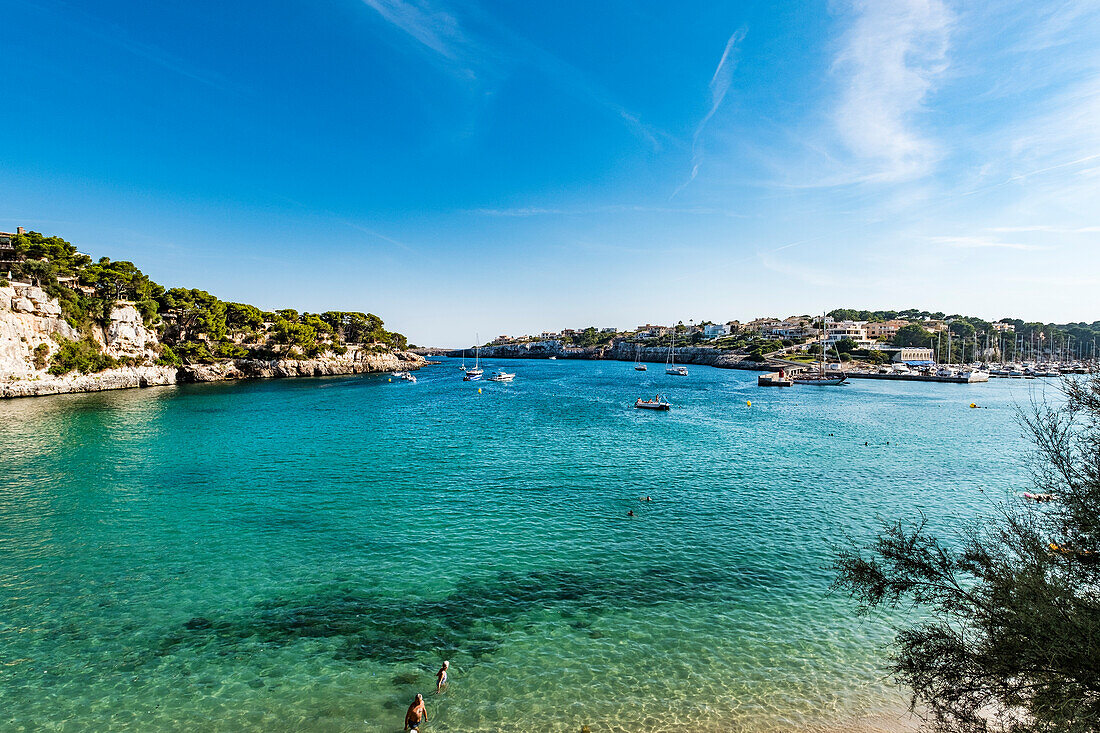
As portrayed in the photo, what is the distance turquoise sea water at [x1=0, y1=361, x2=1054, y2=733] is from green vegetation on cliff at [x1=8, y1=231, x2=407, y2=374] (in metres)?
35.3

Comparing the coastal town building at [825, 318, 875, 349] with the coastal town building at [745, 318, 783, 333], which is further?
the coastal town building at [745, 318, 783, 333]

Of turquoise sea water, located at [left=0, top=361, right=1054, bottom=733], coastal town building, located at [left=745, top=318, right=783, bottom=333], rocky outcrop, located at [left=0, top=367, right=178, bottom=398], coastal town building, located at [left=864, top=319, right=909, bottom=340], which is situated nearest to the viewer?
turquoise sea water, located at [left=0, top=361, right=1054, bottom=733]

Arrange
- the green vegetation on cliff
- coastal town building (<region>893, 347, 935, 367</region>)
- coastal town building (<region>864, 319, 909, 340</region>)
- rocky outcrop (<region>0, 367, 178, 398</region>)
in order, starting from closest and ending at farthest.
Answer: rocky outcrop (<region>0, 367, 178, 398</region>) < the green vegetation on cliff < coastal town building (<region>893, 347, 935, 367</region>) < coastal town building (<region>864, 319, 909, 340</region>)

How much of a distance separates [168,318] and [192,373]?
11795 millimetres

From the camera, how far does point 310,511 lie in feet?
71.0

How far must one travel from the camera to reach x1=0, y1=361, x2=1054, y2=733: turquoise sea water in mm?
10297

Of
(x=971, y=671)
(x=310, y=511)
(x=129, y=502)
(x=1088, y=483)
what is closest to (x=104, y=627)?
(x=310, y=511)

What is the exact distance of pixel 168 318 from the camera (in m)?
83.9

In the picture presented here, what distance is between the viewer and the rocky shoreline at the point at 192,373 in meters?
55.8

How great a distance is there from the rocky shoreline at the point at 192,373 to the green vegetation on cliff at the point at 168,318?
138 cm

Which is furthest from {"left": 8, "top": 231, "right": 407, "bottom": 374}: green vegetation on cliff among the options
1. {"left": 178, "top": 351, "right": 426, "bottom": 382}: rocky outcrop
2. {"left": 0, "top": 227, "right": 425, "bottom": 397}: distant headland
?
{"left": 178, "top": 351, "right": 426, "bottom": 382}: rocky outcrop

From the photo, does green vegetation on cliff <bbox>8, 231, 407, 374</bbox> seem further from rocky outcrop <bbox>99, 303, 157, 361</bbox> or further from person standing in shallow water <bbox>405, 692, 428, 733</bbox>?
person standing in shallow water <bbox>405, 692, 428, 733</bbox>

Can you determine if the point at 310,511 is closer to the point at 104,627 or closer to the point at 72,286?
the point at 104,627

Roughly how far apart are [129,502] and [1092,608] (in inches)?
1250
